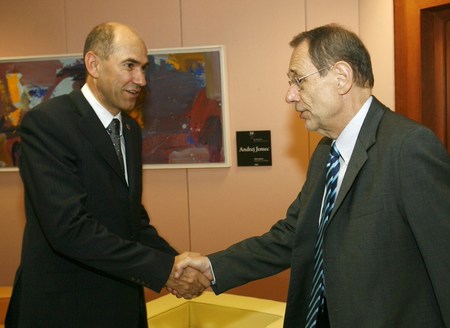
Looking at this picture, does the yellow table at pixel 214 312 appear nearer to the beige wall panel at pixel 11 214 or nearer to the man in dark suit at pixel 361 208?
the man in dark suit at pixel 361 208

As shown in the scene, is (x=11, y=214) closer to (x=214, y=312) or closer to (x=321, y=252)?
(x=214, y=312)

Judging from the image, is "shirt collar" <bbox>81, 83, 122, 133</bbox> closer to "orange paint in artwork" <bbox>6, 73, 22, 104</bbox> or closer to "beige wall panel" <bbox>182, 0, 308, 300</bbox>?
"beige wall panel" <bbox>182, 0, 308, 300</bbox>

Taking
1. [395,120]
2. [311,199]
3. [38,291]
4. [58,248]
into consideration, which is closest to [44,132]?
[58,248]

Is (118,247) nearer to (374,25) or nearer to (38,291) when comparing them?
(38,291)

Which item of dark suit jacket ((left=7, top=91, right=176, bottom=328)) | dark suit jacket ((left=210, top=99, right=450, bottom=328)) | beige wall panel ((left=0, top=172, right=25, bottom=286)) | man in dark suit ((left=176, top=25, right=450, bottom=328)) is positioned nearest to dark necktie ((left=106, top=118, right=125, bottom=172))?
dark suit jacket ((left=7, top=91, right=176, bottom=328))

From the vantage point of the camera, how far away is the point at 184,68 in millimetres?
4141

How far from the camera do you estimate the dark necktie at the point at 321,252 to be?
2.05 m

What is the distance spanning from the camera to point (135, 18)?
4270 mm

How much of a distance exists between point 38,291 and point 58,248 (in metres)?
0.19

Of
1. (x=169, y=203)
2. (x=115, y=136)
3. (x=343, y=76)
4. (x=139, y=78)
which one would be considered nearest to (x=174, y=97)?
(x=169, y=203)

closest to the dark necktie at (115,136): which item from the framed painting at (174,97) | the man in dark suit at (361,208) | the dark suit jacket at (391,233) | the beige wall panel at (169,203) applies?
the man in dark suit at (361,208)

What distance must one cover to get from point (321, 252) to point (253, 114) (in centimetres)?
221

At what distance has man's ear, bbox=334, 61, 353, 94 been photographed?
201cm

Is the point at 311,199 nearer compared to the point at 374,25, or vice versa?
the point at 311,199
